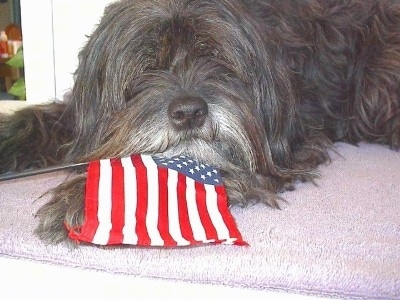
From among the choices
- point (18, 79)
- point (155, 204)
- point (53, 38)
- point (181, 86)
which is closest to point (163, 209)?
point (155, 204)

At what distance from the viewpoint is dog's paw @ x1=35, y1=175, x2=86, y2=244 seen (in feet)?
5.06

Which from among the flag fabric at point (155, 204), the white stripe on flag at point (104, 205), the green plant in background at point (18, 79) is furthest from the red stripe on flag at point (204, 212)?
the green plant in background at point (18, 79)

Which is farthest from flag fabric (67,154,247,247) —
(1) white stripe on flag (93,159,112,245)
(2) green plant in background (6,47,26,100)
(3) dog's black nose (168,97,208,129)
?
(2) green plant in background (6,47,26,100)

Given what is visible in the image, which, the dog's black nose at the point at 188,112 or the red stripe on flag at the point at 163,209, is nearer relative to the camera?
the red stripe on flag at the point at 163,209

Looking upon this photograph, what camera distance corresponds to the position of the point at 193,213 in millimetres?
1596

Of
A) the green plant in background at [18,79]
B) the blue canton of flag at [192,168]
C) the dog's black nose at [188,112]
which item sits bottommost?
the green plant in background at [18,79]

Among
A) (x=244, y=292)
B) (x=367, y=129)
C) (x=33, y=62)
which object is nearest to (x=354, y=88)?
(x=367, y=129)

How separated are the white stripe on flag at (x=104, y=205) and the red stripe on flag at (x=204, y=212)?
0.70 feet

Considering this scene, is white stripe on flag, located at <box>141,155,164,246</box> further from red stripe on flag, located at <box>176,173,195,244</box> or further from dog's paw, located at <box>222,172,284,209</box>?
dog's paw, located at <box>222,172,284,209</box>

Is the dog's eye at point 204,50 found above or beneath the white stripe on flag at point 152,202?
above

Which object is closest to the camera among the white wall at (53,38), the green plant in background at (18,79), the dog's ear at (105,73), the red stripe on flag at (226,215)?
the red stripe on flag at (226,215)

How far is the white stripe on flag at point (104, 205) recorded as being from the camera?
4.81 feet

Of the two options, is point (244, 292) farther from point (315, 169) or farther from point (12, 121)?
point (12, 121)

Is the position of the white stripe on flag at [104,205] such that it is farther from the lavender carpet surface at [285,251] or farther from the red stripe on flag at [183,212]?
the red stripe on flag at [183,212]
